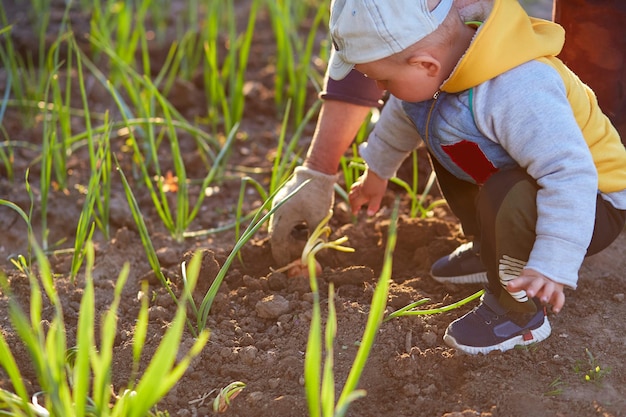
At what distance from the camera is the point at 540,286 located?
1476 millimetres

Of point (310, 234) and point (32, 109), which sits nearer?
point (310, 234)

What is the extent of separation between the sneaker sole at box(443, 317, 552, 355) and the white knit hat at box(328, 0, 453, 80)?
1.91 ft

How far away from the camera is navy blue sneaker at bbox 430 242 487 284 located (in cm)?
193

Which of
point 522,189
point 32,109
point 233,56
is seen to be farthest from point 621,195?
point 32,109

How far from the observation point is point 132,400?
3.94ft

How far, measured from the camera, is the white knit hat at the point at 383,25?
1.50 meters

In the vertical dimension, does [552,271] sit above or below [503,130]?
below

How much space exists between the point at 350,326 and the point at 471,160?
42cm

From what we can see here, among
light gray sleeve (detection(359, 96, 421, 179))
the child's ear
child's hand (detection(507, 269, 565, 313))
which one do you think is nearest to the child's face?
the child's ear

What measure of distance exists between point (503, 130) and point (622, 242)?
705 mm

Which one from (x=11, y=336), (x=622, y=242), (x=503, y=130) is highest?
(x=503, y=130)

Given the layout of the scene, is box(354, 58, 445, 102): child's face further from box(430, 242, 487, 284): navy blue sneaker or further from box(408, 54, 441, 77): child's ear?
box(430, 242, 487, 284): navy blue sneaker

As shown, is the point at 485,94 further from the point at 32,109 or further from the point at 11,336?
the point at 32,109

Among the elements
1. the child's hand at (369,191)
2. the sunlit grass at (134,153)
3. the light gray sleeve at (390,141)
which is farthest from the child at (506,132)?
the sunlit grass at (134,153)
